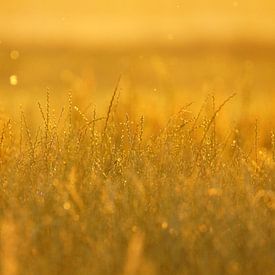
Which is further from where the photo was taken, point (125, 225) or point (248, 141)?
point (248, 141)

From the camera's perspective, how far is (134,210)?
380 cm

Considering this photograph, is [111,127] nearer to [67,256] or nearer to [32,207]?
[32,207]

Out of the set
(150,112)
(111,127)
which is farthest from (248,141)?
(111,127)

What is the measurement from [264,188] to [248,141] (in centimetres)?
221

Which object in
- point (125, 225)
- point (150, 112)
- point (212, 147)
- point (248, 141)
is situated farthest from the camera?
point (150, 112)

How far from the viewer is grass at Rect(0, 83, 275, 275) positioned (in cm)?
340

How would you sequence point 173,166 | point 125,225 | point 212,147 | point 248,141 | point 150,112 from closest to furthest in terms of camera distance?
point 125,225 → point 173,166 → point 212,147 → point 248,141 → point 150,112

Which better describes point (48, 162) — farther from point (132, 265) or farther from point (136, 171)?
point (132, 265)

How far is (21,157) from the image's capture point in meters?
4.36

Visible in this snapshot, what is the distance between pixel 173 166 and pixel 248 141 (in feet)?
7.61

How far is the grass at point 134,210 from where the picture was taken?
340 centimetres

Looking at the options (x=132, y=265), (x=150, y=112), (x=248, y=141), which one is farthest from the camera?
(x=150, y=112)

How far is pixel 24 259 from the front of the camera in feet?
11.1

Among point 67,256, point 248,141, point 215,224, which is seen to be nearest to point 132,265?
point 67,256
